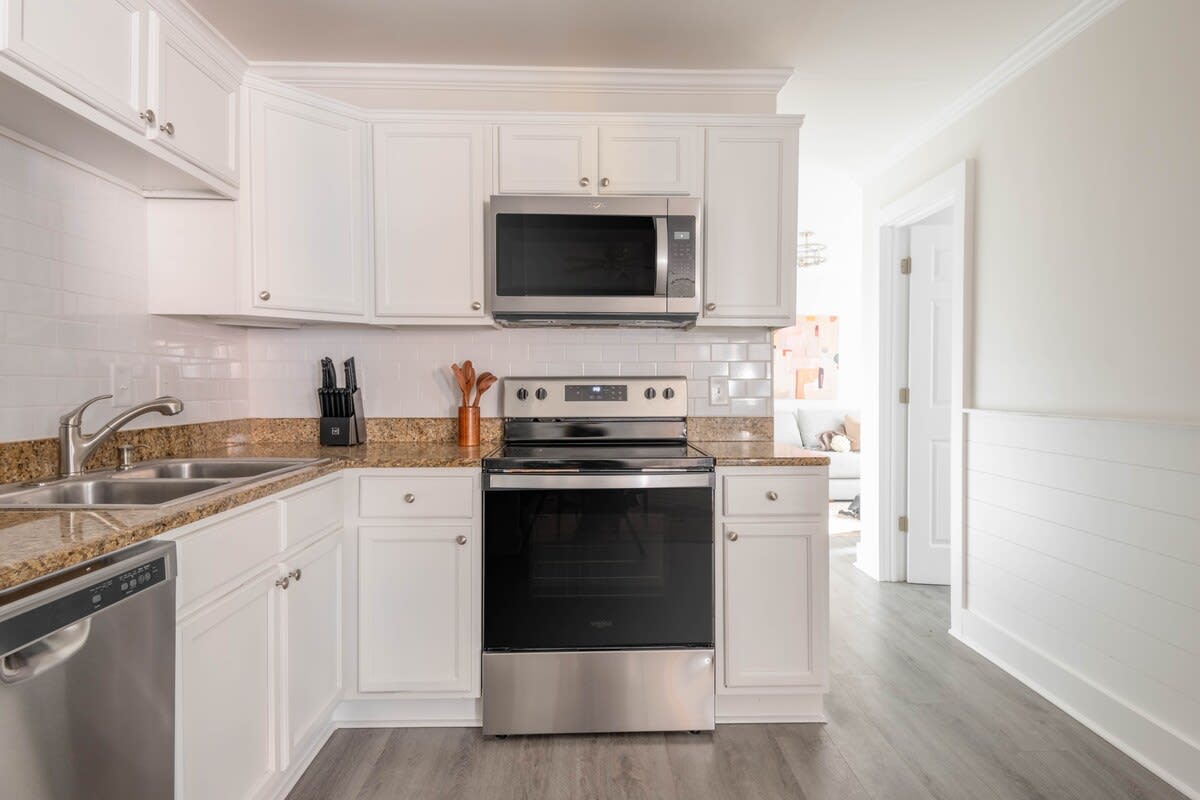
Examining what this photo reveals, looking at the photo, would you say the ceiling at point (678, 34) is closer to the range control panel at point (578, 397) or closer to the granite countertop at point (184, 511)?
the range control panel at point (578, 397)

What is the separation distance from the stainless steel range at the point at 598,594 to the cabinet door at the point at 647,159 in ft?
3.39

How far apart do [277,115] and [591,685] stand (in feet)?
7.17

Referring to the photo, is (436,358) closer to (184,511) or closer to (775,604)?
(184,511)

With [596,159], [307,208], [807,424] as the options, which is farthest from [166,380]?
[807,424]

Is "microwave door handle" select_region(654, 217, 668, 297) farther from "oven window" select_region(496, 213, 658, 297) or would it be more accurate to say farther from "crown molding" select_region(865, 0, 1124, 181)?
"crown molding" select_region(865, 0, 1124, 181)

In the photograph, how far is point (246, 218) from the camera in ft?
7.26

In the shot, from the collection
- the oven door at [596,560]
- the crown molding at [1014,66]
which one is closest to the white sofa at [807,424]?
the crown molding at [1014,66]

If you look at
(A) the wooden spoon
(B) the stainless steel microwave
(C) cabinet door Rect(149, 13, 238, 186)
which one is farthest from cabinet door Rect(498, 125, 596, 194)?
(C) cabinet door Rect(149, 13, 238, 186)

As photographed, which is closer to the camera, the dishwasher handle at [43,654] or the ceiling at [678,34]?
the dishwasher handle at [43,654]

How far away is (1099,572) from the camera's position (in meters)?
2.21

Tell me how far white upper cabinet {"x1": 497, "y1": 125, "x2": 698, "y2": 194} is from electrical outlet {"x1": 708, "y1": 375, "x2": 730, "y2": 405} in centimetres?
77

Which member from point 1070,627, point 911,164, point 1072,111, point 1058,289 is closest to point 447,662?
point 1070,627

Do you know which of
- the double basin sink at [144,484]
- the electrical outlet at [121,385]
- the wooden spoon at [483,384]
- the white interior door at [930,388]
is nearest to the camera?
the double basin sink at [144,484]

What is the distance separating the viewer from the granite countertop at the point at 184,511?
1.03 metres
